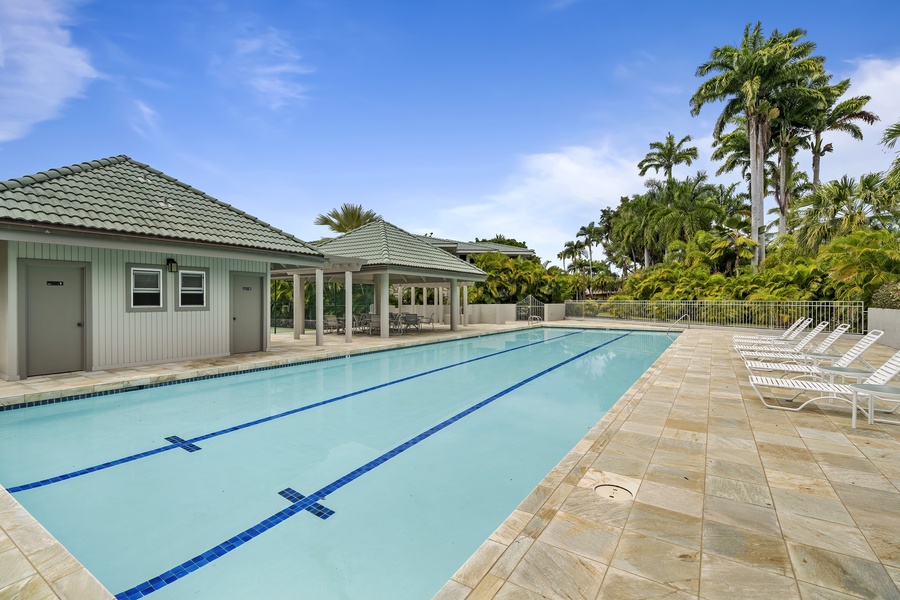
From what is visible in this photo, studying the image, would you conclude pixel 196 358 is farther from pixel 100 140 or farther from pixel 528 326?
pixel 528 326

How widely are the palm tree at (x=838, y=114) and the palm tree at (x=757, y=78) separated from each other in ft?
5.98

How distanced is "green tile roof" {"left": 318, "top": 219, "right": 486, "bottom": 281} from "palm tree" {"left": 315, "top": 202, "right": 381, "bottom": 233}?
1179cm

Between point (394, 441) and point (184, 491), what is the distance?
2290 millimetres

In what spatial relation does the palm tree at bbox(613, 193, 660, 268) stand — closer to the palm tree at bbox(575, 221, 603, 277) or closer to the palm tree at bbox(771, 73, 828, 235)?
the palm tree at bbox(771, 73, 828, 235)

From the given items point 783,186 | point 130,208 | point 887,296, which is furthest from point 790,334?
point 783,186

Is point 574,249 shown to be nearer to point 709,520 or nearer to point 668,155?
point 668,155

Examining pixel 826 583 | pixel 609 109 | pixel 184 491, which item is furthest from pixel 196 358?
pixel 609 109

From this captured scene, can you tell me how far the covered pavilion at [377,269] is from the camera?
1395cm

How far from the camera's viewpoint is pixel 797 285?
18.9m

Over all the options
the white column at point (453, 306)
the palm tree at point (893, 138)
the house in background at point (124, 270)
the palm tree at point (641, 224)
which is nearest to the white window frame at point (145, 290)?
the house in background at point (124, 270)

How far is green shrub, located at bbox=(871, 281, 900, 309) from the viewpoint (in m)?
12.8

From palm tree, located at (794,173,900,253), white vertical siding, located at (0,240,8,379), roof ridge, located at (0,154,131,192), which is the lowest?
white vertical siding, located at (0,240,8,379)

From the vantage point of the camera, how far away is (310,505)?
371cm

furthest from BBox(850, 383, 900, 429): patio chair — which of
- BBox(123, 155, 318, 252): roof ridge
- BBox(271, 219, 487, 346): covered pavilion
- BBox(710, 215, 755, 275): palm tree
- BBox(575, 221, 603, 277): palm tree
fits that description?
BBox(575, 221, 603, 277): palm tree
